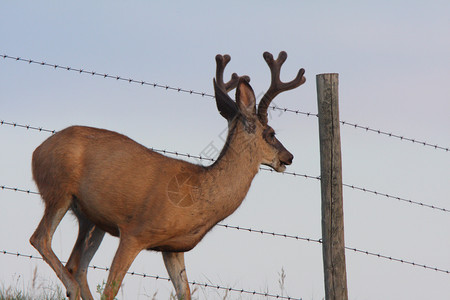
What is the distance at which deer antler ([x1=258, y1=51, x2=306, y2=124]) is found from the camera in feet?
22.4

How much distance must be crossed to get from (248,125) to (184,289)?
1.47m

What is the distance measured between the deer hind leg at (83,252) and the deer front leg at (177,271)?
599 millimetres

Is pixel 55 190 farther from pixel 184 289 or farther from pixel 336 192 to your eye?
pixel 336 192

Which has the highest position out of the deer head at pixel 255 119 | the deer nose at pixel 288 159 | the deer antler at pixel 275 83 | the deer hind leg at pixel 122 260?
the deer antler at pixel 275 83

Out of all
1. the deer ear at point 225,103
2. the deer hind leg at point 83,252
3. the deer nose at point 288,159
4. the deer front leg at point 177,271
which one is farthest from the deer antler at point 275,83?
the deer hind leg at point 83,252

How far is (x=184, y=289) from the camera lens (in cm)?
673

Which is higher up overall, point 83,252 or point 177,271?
point 83,252

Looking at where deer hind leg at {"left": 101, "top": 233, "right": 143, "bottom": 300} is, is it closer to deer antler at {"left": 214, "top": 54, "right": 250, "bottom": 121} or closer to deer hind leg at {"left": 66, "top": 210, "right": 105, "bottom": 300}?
deer hind leg at {"left": 66, "top": 210, "right": 105, "bottom": 300}

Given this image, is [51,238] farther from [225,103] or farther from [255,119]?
[255,119]

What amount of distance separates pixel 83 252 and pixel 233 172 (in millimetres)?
1430

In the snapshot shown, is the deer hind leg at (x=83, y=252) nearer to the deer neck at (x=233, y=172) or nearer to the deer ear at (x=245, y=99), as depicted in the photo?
the deer neck at (x=233, y=172)

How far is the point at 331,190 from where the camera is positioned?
23.4ft

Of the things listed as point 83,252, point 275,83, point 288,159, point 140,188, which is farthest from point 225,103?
point 83,252

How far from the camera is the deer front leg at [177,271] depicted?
6.73 m
